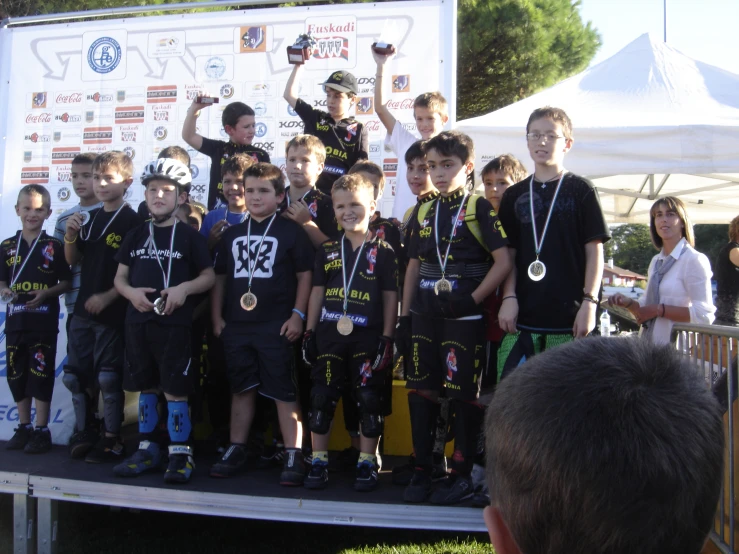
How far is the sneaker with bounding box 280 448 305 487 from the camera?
3.58 m

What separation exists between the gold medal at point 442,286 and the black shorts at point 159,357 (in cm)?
149

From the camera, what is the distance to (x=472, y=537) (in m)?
4.10

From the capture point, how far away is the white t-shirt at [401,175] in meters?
4.76

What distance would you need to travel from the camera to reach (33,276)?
14.5ft

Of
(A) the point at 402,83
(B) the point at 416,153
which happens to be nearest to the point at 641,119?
(A) the point at 402,83

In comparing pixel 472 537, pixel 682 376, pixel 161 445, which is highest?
pixel 682 376

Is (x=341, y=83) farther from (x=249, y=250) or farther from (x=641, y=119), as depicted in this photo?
(x=641, y=119)

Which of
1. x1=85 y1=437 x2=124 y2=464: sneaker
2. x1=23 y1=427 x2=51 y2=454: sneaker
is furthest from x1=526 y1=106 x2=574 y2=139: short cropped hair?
x1=23 y1=427 x2=51 y2=454: sneaker

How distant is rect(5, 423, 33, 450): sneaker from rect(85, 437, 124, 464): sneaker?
2.07ft

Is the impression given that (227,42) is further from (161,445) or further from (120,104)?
(161,445)

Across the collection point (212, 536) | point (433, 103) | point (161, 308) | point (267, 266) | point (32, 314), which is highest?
point (433, 103)

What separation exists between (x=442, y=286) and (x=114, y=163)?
2308mm

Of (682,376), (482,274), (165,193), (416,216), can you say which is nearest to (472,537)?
(482,274)

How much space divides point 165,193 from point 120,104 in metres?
3.36
